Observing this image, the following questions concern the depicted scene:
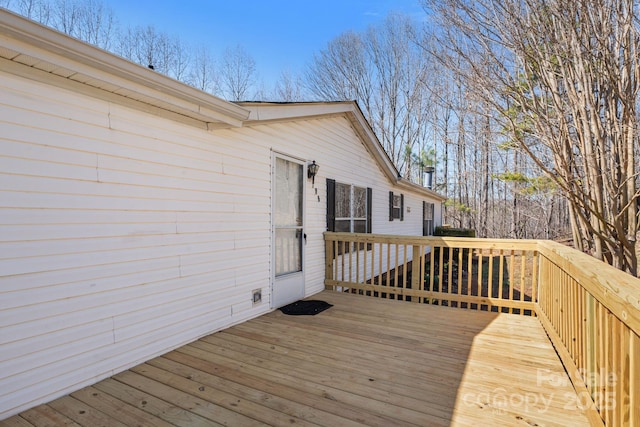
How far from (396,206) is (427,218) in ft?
15.1

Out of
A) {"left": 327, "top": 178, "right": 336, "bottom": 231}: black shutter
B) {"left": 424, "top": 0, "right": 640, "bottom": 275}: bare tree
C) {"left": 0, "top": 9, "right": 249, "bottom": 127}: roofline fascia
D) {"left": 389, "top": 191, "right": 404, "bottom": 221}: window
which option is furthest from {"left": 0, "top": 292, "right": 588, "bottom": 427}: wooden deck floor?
{"left": 389, "top": 191, "right": 404, "bottom": 221}: window

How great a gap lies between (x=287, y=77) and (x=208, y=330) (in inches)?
712

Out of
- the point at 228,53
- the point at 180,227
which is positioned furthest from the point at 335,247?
the point at 228,53

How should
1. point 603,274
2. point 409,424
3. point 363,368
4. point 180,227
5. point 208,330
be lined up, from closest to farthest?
point 603,274 → point 409,424 → point 363,368 → point 180,227 → point 208,330

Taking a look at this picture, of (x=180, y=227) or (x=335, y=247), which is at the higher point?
(x=180, y=227)

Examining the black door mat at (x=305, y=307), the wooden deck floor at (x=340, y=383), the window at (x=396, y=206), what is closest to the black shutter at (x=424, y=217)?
the window at (x=396, y=206)

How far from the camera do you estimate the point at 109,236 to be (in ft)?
8.54

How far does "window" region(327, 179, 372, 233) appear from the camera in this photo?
5781 millimetres

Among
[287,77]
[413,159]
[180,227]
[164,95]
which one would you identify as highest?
[287,77]

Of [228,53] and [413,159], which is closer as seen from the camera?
[228,53]

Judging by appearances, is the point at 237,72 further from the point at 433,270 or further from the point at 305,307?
the point at 433,270

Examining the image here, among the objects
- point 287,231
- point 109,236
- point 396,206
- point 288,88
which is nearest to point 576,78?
point 287,231

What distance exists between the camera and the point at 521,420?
2021 mm

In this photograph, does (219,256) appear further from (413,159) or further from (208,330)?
(413,159)
